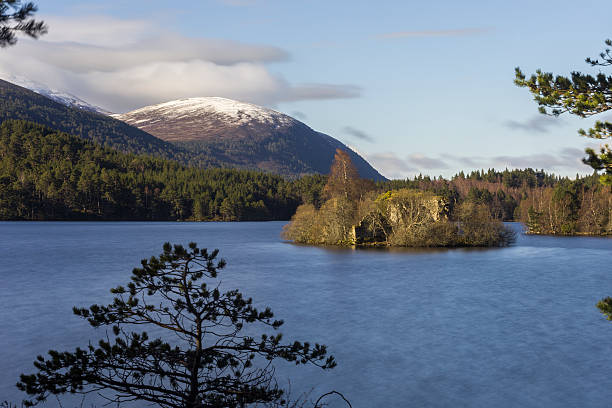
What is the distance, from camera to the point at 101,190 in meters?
156

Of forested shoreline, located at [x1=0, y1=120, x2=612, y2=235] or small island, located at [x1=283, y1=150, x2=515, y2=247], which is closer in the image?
small island, located at [x1=283, y1=150, x2=515, y2=247]

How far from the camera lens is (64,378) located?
8125 millimetres

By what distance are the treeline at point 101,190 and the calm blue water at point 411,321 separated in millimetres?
110042

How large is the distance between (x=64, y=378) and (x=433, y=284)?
93.0 feet

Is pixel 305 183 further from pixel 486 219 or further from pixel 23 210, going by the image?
pixel 486 219

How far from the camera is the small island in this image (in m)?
61.1

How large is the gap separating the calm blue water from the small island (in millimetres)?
12287

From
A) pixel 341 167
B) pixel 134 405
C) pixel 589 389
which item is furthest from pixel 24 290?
pixel 341 167

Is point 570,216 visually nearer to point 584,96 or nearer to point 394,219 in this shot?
point 394,219

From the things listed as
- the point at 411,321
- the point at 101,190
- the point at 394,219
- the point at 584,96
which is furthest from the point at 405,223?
the point at 101,190

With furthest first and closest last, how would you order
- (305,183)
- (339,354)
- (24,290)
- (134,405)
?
(305,183)
(24,290)
(339,354)
(134,405)

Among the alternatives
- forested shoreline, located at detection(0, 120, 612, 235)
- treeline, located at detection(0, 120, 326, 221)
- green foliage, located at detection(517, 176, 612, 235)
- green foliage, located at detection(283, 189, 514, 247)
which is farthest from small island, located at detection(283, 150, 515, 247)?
treeline, located at detection(0, 120, 326, 221)

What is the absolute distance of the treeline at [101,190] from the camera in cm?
14850

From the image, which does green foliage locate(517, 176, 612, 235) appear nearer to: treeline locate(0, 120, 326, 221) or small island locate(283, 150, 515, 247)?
small island locate(283, 150, 515, 247)
